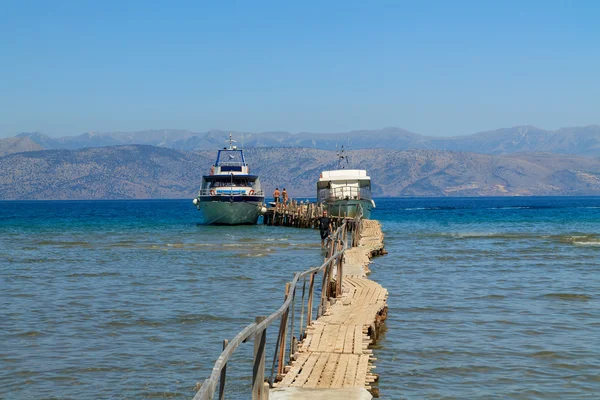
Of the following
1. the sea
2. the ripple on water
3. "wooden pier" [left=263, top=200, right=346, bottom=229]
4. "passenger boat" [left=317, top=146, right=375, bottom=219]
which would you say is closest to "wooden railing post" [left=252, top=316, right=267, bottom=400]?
the sea

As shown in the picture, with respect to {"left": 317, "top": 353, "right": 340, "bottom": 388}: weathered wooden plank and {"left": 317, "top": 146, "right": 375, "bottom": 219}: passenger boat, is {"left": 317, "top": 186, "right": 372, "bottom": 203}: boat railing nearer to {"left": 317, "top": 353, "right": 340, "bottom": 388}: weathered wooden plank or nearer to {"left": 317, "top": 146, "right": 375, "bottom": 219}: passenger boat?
{"left": 317, "top": 146, "right": 375, "bottom": 219}: passenger boat

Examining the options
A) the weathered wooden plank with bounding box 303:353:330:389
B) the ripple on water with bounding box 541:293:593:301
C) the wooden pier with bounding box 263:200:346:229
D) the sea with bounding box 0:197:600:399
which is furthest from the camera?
the wooden pier with bounding box 263:200:346:229

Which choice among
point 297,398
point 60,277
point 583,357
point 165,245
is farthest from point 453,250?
point 297,398

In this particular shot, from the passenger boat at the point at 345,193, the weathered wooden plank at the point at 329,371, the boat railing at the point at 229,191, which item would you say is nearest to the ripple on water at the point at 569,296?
the weathered wooden plank at the point at 329,371

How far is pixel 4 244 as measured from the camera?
162 ft

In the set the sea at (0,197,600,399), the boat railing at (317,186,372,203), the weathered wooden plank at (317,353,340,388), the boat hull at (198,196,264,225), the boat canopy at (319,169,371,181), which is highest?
the boat canopy at (319,169,371,181)

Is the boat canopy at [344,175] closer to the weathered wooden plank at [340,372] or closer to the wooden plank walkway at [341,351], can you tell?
the wooden plank walkway at [341,351]

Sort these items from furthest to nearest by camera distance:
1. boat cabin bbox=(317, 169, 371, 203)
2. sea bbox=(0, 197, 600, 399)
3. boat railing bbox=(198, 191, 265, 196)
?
boat railing bbox=(198, 191, 265, 196)
boat cabin bbox=(317, 169, 371, 203)
sea bbox=(0, 197, 600, 399)

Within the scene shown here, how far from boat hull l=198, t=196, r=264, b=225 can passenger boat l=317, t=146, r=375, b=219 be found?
5.17m

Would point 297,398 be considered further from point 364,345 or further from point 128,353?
point 128,353

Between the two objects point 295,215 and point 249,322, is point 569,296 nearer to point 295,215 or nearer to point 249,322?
point 249,322

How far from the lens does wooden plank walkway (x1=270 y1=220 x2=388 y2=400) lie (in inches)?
453

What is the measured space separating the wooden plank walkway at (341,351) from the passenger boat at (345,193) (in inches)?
1500

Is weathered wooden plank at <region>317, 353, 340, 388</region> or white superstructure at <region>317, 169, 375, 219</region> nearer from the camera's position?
weathered wooden plank at <region>317, 353, 340, 388</region>
